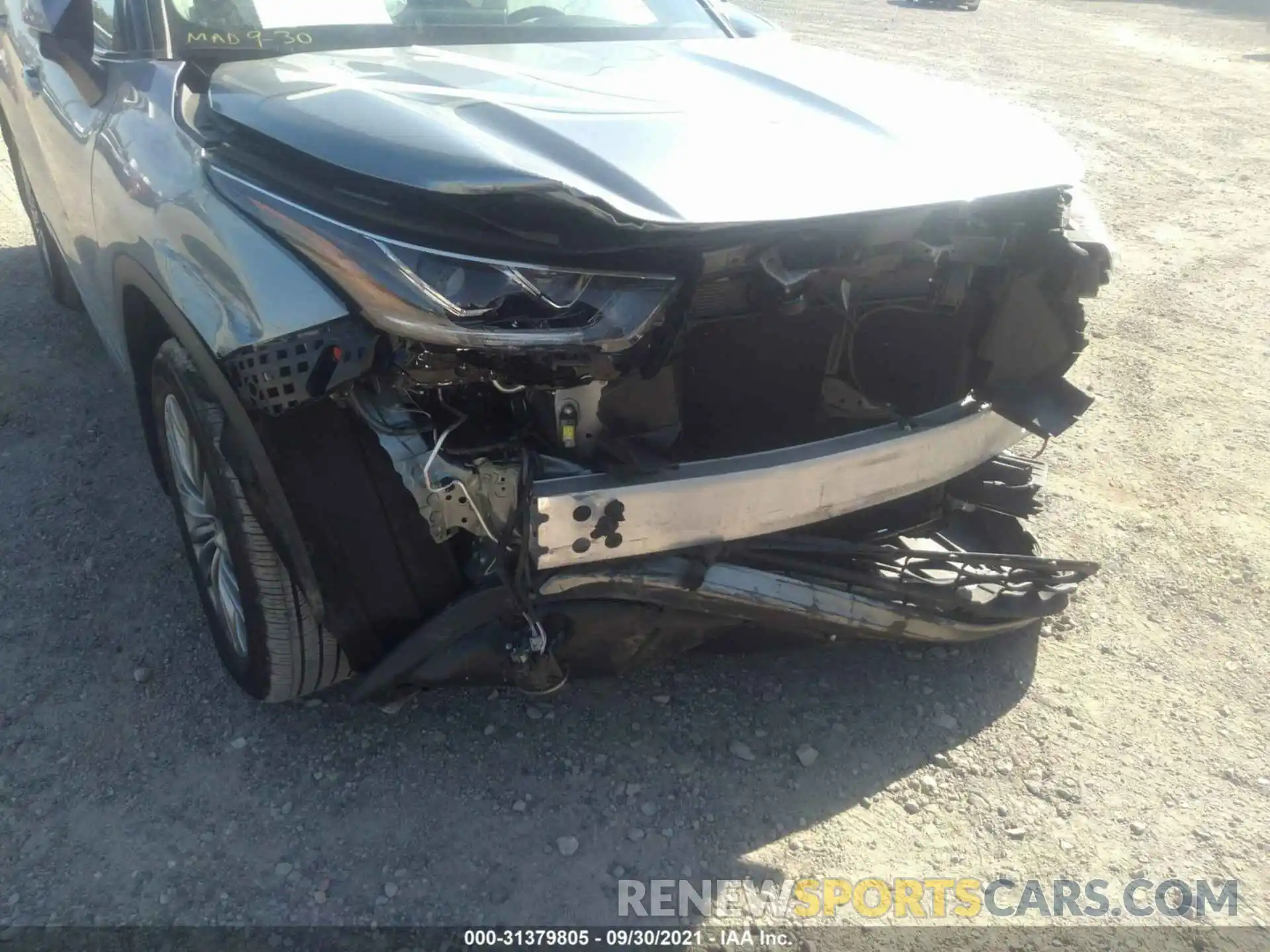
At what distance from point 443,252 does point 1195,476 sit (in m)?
3.18

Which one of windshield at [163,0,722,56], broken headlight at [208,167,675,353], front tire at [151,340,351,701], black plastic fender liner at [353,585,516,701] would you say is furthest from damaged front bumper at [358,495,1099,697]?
windshield at [163,0,722,56]

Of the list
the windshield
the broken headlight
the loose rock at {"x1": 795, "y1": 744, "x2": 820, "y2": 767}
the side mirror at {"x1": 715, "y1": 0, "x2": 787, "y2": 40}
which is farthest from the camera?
the side mirror at {"x1": 715, "y1": 0, "x2": 787, "y2": 40}

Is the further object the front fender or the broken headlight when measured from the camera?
the front fender

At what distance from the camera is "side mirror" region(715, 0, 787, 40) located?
3605 mm

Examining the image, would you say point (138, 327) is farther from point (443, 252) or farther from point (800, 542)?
point (800, 542)

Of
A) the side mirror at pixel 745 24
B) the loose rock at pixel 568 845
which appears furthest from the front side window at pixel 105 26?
the loose rock at pixel 568 845

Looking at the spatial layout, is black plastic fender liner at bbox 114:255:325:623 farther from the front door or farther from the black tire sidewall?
the front door

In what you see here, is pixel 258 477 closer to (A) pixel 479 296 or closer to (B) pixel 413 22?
(A) pixel 479 296

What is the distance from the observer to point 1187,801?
94.8 inches

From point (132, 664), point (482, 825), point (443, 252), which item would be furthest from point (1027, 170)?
point (132, 664)

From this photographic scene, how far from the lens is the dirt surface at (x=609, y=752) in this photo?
2.18 meters
